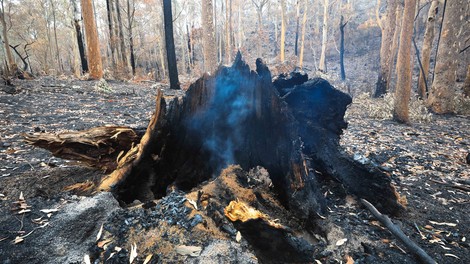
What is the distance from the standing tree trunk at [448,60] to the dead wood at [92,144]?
28.0 feet

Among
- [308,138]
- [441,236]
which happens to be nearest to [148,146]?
[308,138]

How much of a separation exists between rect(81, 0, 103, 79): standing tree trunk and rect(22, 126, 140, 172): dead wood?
9.70 m

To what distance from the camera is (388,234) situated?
213cm

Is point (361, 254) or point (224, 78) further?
point (224, 78)

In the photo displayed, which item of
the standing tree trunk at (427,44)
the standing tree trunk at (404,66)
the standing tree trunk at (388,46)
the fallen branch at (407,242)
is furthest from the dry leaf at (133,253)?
the standing tree trunk at (388,46)

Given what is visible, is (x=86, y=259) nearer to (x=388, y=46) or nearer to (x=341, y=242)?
(x=341, y=242)

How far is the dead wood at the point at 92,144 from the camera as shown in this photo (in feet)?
8.15

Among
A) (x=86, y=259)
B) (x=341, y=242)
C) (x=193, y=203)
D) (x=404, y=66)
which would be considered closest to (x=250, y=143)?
(x=193, y=203)

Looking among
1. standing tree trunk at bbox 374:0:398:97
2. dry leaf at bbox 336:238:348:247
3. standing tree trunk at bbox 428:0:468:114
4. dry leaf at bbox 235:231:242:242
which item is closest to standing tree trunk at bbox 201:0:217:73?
standing tree trunk at bbox 428:0:468:114

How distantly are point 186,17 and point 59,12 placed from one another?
17884mm

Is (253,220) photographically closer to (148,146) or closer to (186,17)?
(148,146)

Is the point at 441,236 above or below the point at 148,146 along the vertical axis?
below

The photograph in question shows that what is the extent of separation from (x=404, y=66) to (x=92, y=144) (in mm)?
→ 6729

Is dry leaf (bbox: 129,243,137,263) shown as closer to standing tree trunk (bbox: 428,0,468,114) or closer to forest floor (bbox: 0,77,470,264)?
forest floor (bbox: 0,77,470,264)
